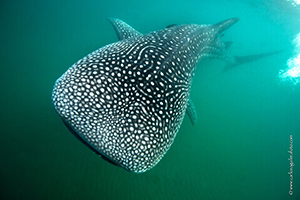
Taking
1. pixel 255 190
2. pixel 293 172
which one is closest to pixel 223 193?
pixel 255 190

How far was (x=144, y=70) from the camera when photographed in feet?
7.48

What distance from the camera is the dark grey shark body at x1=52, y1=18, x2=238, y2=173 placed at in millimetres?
1773

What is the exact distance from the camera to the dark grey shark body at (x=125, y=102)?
1773 millimetres

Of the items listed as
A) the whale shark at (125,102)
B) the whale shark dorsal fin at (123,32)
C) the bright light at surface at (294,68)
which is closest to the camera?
the whale shark at (125,102)

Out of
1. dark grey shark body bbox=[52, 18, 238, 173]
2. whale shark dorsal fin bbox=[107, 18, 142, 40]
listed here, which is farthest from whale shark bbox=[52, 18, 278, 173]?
whale shark dorsal fin bbox=[107, 18, 142, 40]

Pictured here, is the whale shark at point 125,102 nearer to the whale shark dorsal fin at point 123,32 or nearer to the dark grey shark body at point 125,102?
the dark grey shark body at point 125,102

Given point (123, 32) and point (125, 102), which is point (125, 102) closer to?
point (125, 102)

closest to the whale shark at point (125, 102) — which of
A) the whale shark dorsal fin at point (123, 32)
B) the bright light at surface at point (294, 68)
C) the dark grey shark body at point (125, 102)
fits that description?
the dark grey shark body at point (125, 102)

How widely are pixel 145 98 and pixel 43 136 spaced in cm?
540

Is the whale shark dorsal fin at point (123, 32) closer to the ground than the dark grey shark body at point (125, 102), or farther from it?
farther from it

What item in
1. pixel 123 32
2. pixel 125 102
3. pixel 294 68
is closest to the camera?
pixel 125 102

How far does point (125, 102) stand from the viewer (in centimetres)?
196

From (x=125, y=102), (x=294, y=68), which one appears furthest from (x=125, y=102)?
(x=294, y=68)

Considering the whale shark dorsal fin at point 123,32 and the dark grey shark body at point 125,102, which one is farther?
the whale shark dorsal fin at point 123,32
